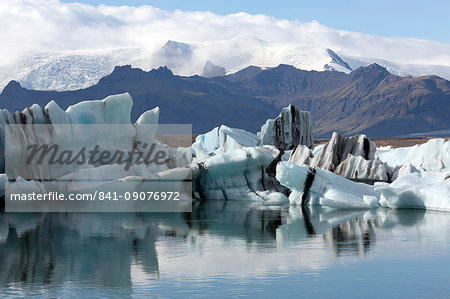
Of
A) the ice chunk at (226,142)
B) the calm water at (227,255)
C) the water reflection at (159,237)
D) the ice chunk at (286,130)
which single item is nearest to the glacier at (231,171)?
the water reflection at (159,237)

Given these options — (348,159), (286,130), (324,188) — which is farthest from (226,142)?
(324,188)

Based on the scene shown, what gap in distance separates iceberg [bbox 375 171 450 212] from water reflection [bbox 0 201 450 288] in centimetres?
49

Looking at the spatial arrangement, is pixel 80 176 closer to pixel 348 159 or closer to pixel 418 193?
pixel 418 193

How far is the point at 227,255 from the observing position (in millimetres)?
13891

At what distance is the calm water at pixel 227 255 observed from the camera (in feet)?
35.2

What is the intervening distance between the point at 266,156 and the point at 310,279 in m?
16.1

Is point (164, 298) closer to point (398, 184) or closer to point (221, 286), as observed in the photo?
point (221, 286)

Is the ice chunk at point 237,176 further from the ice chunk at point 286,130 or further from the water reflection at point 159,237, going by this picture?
the ice chunk at point 286,130

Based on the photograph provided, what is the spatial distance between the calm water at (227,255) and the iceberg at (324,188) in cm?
176

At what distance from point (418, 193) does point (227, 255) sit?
439 inches

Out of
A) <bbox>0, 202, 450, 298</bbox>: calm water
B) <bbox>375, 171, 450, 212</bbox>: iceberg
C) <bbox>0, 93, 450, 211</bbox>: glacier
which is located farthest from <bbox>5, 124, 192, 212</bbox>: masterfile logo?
<bbox>375, 171, 450, 212</bbox>: iceberg

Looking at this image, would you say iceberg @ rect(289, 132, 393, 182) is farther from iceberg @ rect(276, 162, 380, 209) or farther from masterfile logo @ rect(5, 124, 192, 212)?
masterfile logo @ rect(5, 124, 192, 212)

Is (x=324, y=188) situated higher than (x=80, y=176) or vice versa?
(x=80, y=176)

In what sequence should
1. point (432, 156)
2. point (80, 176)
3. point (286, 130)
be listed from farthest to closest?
point (286, 130), point (432, 156), point (80, 176)
